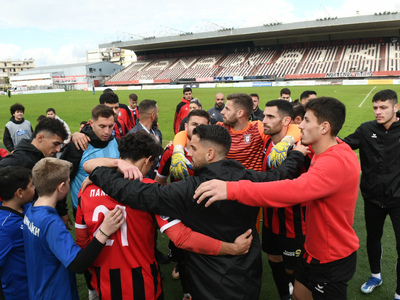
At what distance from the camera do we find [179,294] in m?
3.50

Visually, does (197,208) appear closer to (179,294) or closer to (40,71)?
(179,294)

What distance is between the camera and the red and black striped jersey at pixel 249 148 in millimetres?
3648

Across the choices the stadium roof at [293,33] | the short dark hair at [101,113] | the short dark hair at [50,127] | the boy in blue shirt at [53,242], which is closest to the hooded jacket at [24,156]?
the short dark hair at [50,127]

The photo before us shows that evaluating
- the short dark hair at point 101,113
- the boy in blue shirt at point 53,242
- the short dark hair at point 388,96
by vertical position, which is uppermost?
the short dark hair at point 388,96

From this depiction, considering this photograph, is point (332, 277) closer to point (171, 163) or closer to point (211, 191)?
point (211, 191)

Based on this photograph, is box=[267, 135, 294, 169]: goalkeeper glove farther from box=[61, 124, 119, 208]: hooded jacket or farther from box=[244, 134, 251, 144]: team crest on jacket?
box=[61, 124, 119, 208]: hooded jacket

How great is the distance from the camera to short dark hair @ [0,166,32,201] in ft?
7.68

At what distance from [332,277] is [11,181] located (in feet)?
9.03

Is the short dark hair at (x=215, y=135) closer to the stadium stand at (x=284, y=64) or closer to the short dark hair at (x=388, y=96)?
the short dark hair at (x=388, y=96)

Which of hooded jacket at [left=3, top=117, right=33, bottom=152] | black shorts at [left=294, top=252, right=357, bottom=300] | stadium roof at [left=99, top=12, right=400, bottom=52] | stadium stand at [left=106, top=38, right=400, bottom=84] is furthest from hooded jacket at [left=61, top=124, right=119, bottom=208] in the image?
stadium roof at [left=99, top=12, right=400, bottom=52]

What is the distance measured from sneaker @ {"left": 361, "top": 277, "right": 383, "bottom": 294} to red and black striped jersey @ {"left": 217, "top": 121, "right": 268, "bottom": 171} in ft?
6.09

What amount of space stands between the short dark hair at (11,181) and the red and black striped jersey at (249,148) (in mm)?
2296

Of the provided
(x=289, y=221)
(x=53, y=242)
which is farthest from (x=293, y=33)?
(x=53, y=242)

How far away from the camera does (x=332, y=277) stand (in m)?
2.25
